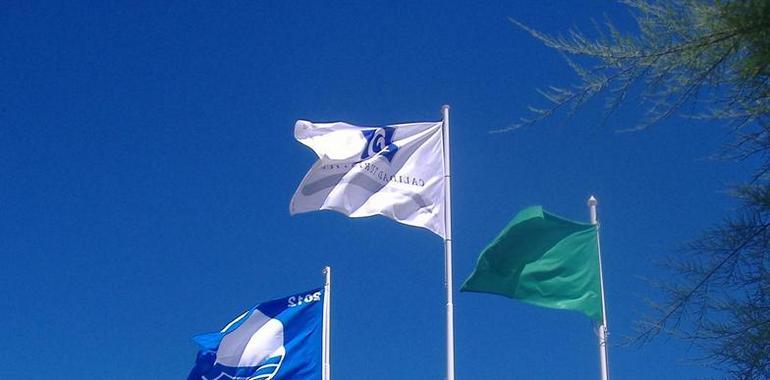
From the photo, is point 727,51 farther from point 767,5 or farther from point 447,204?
point 447,204

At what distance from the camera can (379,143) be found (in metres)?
13.7

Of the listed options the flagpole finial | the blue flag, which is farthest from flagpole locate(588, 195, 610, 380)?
the blue flag

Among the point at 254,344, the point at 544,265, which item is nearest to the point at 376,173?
the point at 544,265

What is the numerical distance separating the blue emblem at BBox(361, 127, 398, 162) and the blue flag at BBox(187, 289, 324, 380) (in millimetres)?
3855

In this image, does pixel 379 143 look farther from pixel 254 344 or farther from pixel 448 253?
pixel 254 344

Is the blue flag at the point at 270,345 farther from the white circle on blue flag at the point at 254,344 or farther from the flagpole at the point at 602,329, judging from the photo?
the flagpole at the point at 602,329

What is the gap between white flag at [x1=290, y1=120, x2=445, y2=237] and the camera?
13203mm

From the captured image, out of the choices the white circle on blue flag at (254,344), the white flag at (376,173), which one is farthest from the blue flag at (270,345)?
the white flag at (376,173)

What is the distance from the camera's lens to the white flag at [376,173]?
13203mm

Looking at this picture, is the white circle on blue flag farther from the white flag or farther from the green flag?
the green flag

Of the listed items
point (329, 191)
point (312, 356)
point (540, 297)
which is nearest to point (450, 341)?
point (540, 297)

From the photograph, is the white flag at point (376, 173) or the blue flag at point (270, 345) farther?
the blue flag at point (270, 345)

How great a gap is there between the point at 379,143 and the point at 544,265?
264cm

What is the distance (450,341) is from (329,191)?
8.78 feet
